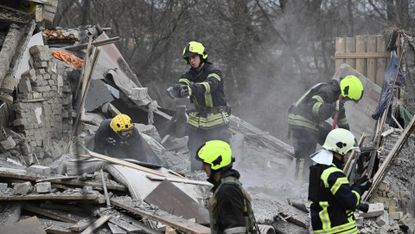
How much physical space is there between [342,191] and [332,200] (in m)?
0.19

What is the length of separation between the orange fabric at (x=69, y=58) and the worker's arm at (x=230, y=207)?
6451mm

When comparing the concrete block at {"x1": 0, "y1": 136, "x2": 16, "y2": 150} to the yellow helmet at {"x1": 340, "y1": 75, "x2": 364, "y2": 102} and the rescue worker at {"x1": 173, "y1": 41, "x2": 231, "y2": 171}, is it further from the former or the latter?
the yellow helmet at {"x1": 340, "y1": 75, "x2": 364, "y2": 102}

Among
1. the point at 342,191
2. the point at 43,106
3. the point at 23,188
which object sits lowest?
the point at 23,188

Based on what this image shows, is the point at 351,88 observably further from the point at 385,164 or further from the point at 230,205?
the point at 230,205

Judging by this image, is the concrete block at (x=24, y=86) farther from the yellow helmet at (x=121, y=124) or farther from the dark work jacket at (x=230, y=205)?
the dark work jacket at (x=230, y=205)

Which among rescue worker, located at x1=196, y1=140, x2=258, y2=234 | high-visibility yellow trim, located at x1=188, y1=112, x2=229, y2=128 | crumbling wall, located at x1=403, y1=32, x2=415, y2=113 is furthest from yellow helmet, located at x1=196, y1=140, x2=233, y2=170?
crumbling wall, located at x1=403, y1=32, x2=415, y2=113

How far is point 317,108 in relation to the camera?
8547 mm

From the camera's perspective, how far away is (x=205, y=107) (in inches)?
330

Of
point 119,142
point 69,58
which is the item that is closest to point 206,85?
point 119,142

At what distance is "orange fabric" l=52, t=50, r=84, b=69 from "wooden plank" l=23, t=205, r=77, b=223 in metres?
4.65

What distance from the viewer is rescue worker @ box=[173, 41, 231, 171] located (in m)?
8.01

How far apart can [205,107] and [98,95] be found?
3488mm

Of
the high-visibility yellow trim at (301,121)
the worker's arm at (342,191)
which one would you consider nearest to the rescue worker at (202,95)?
the high-visibility yellow trim at (301,121)

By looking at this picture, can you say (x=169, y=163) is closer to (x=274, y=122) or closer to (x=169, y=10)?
(x=274, y=122)
